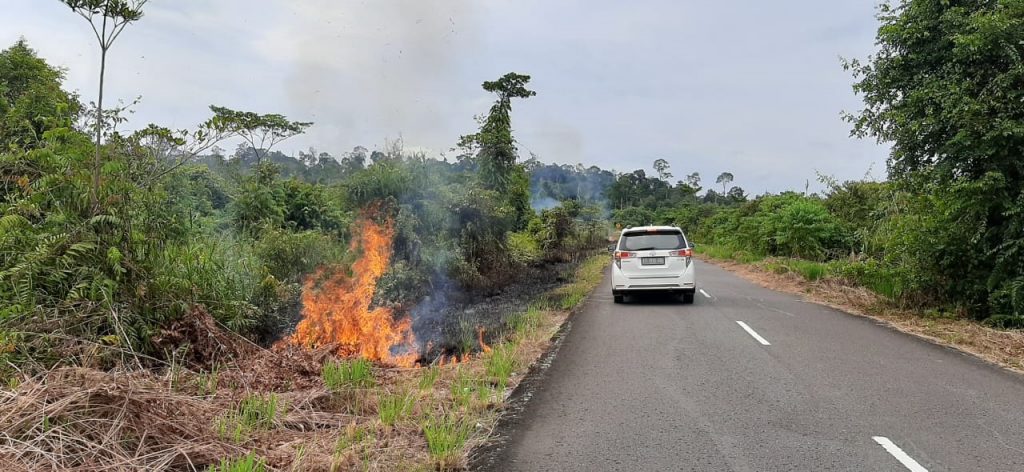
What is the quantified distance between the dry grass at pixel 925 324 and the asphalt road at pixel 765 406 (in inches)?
16.7

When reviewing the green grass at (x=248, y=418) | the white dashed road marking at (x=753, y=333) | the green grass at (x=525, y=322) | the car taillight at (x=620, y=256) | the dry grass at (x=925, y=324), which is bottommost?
the green grass at (x=525, y=322)

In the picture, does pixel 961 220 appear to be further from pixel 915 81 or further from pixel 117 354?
pixel 117 354

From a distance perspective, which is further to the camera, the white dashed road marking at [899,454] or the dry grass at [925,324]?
the dry grass at [925,324]

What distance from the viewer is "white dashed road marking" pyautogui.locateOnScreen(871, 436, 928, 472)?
161 inches

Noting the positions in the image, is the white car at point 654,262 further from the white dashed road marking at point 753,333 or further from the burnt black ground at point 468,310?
the burnt black ground at point 468,310

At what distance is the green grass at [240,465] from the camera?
3.50m

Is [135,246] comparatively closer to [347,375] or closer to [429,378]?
[347,375]

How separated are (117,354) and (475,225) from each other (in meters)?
12.5

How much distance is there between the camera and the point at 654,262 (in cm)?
1321

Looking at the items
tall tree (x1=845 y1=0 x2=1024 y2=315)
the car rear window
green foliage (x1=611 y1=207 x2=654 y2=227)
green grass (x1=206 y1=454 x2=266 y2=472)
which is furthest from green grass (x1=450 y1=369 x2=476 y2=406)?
green foliage (x1=611 y1=207 x2=654 y2=227)

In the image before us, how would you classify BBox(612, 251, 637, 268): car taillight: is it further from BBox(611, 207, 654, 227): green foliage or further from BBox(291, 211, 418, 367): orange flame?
BBox(611, 207, 654, 227): green foliage

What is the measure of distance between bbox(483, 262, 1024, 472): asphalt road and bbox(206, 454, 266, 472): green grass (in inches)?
64.9

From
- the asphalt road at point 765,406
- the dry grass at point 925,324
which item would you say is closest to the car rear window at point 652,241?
the asphalt road at point 765,406

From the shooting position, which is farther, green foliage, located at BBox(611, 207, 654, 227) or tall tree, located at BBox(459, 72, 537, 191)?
green foliage, located at BBox(611, 207, 654, 227)
